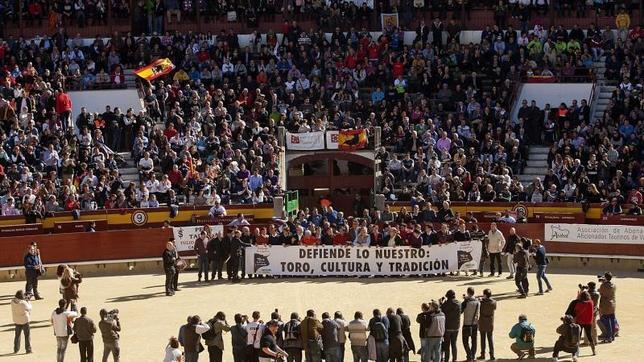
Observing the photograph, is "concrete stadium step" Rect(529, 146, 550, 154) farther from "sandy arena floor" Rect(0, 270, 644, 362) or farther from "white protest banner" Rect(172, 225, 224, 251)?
"white protest banner" Rect(172, 225, 224, 251)

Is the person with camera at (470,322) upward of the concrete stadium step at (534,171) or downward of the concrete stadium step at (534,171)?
downward

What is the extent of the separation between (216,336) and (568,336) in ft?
22.4

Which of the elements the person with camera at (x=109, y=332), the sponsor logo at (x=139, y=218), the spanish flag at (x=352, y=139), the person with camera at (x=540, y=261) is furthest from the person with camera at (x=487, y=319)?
the spanish flag at (x=352, y=139)

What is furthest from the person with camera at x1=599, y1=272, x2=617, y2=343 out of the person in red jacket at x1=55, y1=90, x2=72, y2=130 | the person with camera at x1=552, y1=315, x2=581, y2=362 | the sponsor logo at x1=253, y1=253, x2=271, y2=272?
the person in red jacket at x1=55, y1=90, x2=72, y2=130

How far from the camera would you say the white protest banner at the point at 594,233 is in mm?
42125

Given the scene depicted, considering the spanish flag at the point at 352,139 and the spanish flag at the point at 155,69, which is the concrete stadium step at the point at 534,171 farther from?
the spanish flag at the point at 155,69

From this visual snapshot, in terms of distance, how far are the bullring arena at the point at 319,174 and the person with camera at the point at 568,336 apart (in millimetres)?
69

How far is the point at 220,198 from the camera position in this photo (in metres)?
46.2

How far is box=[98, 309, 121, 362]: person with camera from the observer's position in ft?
98.5

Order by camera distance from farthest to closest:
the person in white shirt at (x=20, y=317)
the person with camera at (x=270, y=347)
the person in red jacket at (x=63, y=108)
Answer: the person in red jacket at (x=63, y=108) → the person in white shirt at (x=20, y=317) → the person with camera at (x=270, y=347)

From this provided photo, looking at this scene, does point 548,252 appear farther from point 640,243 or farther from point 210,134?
point 210,134

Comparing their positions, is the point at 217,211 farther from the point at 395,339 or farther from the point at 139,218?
the point at 395,339

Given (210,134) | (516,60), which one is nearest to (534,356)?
(210,134)

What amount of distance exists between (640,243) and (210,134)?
1406 centimetres
